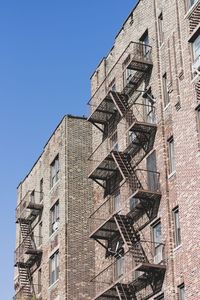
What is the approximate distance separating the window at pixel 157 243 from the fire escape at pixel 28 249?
17.1 meters

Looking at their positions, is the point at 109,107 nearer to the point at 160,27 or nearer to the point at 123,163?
the point at 123,163

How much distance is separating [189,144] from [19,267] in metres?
25.3

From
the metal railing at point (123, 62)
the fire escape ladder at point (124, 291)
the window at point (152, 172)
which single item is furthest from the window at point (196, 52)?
the fire escape ladder at point (124, 291)

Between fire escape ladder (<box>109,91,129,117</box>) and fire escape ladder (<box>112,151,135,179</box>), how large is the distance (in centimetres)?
240

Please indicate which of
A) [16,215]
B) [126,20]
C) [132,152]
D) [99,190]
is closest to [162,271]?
[132,152]

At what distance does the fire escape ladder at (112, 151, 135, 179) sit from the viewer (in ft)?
139

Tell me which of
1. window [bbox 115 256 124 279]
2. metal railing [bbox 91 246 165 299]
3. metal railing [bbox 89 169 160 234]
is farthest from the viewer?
window [bbox 115 256 124 279]

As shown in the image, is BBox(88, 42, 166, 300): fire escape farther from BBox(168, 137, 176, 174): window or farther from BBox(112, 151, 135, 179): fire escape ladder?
BBox(168, 137, 176, 174): window

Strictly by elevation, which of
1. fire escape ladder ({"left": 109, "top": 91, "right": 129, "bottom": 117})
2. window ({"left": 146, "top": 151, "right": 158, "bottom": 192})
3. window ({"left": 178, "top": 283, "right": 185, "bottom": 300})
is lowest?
window ({"left": 178, "top": 283, "right": 185, "bottom": 300})

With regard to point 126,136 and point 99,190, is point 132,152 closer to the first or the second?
point 126,136

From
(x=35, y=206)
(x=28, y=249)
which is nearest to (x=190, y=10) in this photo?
(x=35, y=206)

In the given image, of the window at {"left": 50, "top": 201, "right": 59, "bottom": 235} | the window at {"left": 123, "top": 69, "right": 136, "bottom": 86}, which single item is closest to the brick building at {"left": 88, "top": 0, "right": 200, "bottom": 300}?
the window at {"left": 123, "top": 69, "right": 136, "bottom": 86}

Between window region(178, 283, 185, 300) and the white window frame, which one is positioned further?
the white window frame

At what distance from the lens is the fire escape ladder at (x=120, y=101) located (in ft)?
145
